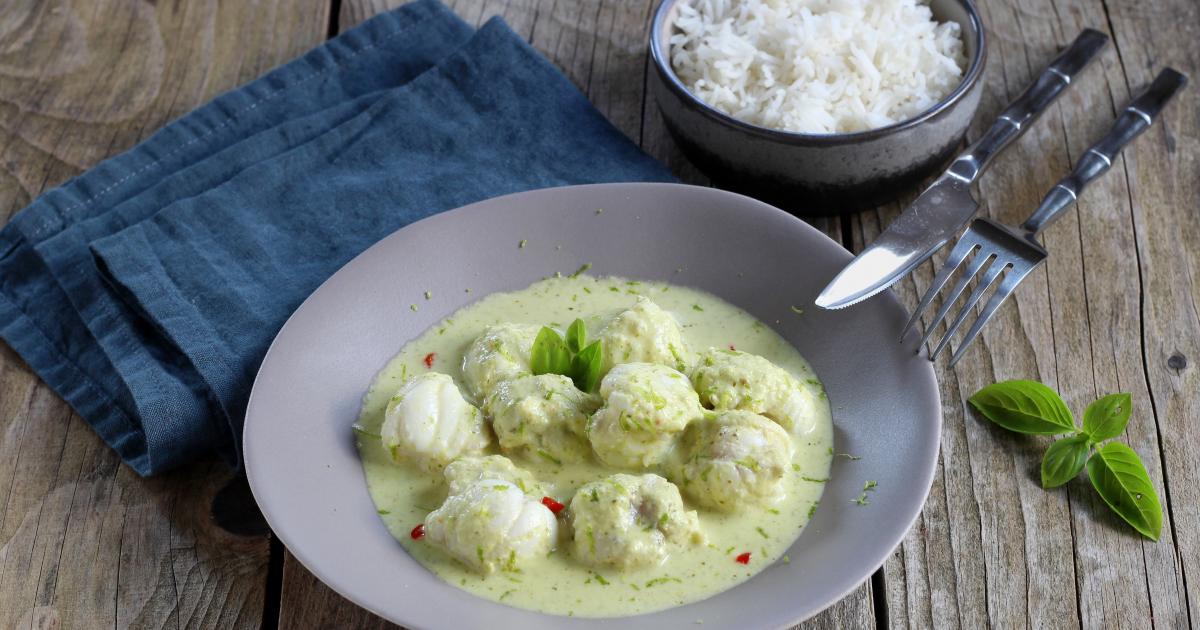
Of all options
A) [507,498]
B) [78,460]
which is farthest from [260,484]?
[78,460]

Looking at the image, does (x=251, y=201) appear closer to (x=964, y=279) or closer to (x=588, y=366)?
(x=588, y=366)

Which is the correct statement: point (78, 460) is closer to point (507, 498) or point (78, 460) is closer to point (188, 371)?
point (188, 371)

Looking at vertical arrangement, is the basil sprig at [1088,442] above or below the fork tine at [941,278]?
below

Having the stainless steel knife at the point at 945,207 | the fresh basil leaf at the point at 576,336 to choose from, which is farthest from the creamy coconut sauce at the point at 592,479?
the stainless steel knife at the point at 945,207

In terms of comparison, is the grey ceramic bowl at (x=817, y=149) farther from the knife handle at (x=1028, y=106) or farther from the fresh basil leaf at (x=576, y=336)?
the fresh basil leaf at (x=576, y=336)

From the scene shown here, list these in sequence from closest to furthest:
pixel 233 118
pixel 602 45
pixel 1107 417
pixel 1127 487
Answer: pixel 1127 487 → pixel 1107 417 → pixel 233 118 → pixel 602 45

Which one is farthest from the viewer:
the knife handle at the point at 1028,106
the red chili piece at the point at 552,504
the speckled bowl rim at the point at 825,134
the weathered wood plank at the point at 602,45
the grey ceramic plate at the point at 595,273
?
the weathered wood plank at the point at 602,45

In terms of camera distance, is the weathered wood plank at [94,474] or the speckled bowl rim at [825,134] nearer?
the weathered wood plank at [94,474]

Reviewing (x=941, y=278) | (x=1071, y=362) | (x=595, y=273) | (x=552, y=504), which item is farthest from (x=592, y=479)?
(x=1071, y=362)
